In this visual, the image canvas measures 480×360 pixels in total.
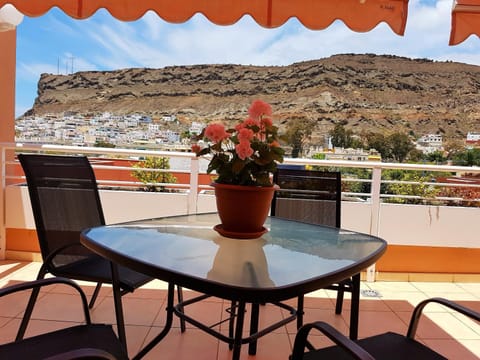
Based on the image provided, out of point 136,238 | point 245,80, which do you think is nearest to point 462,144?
point 245,80

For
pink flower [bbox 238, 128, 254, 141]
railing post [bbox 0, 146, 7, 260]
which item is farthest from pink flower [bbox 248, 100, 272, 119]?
railing post [bbox 0, 146, 7, 260]

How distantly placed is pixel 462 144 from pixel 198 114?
10.0 m

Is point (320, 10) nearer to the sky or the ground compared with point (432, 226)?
nearer to the sky

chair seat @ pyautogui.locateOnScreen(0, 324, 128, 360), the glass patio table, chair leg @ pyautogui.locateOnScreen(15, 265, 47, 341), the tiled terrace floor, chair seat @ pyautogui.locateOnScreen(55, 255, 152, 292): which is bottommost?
the tiled terrace floor

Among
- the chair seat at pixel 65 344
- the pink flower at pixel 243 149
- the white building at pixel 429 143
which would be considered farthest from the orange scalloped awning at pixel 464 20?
the white building at pixel 429 143

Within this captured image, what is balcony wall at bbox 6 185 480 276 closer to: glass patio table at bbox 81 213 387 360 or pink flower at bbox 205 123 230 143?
glass patio table at bbox 81 213 387 360

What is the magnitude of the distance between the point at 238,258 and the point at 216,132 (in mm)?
518

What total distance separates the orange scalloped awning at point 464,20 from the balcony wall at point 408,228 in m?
1.55

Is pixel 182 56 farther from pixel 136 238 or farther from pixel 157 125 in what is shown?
pixel 136 238

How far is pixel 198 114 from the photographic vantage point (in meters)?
15.7

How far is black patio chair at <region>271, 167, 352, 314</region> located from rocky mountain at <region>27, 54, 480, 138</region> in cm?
1275

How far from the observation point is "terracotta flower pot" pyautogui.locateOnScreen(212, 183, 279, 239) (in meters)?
1.61

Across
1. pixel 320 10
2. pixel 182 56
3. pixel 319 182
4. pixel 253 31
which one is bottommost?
pixel 319 182

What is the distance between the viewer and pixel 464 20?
2275 millimetres
